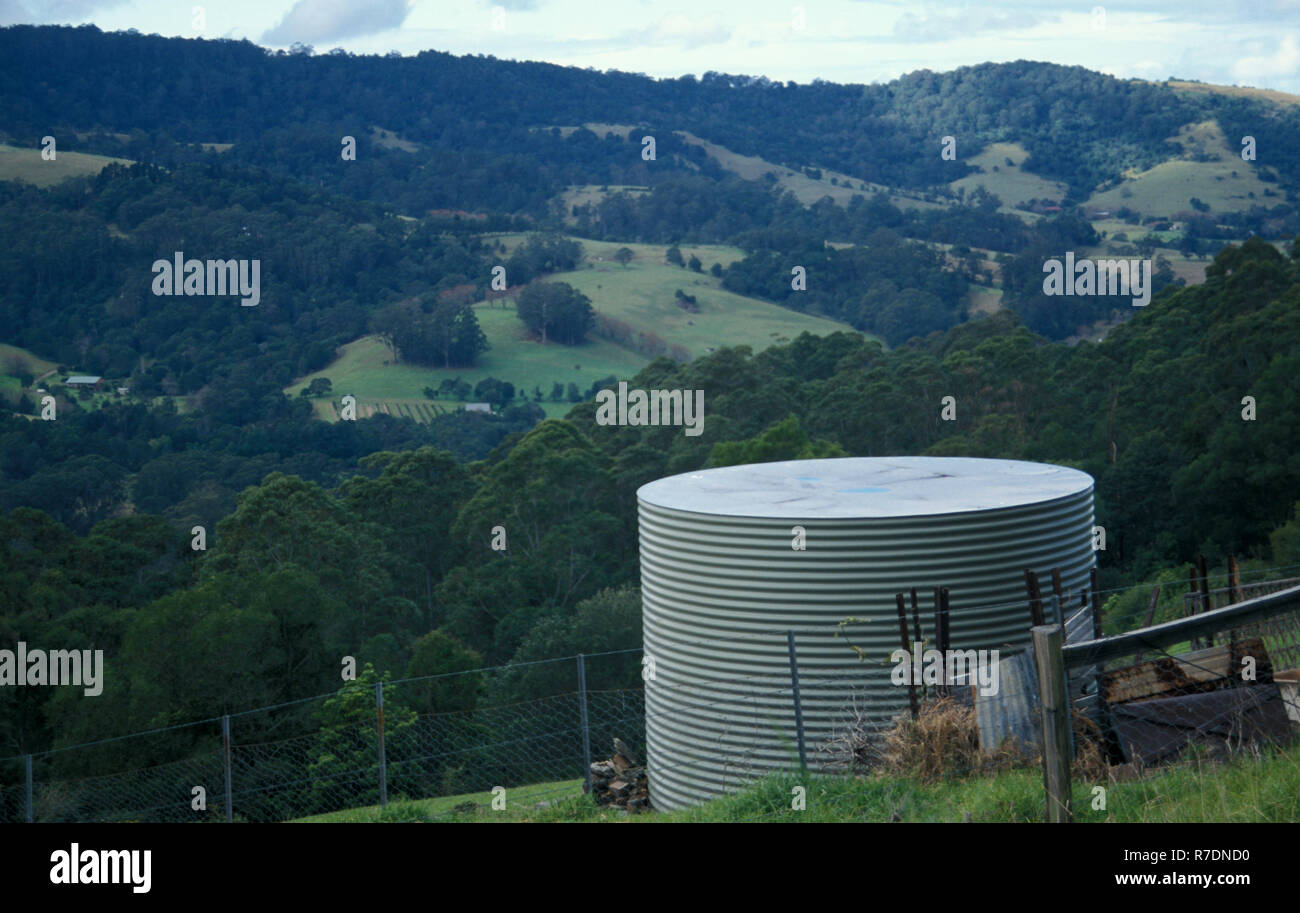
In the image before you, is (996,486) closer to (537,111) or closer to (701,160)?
(701,160)

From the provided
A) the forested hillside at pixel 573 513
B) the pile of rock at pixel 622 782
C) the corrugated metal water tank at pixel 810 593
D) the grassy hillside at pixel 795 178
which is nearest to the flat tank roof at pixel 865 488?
the corrugated metal water tank at pixel 810 593

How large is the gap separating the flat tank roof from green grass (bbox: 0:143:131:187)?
4995 inches

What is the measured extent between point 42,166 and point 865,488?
443 ft

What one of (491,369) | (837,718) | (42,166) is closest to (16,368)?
(491,369)

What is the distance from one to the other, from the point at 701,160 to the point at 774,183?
1055cm

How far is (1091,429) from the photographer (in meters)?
43.2

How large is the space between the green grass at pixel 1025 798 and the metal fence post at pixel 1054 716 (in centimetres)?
44

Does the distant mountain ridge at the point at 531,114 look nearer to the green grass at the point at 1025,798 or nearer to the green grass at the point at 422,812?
the green grass at the point at 422,812

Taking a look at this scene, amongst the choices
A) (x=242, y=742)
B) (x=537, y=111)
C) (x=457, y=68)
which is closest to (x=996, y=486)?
(x=242, y=742)

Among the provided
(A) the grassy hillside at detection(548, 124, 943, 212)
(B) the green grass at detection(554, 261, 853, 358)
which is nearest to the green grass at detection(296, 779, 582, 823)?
(B) the green grass at detection(554, 261, 853, 358)

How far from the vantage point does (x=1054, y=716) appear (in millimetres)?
4078

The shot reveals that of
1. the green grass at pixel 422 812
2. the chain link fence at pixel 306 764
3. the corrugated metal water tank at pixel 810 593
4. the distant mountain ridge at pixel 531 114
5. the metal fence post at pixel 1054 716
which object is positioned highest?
the distant mountain ridge at pixel 531 114

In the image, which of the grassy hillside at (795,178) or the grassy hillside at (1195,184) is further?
the grassy hillside at (795,178)

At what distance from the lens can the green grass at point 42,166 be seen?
124m
